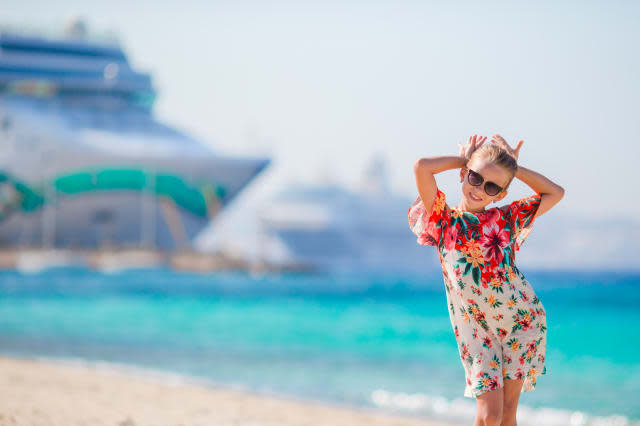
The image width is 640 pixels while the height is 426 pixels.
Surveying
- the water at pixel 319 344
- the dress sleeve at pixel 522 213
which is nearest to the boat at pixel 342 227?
the water at pixel 319 344

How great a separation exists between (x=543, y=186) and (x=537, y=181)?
0.03 meters

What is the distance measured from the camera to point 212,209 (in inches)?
1199

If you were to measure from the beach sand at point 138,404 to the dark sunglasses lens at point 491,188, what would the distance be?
216cm

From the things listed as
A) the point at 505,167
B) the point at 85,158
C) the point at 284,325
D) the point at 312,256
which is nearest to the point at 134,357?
the point at 284,325

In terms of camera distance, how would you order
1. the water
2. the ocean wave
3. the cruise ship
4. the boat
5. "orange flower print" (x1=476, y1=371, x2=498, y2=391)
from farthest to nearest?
the boat
the cruise ship
the water
the ocean wave
"orange flower print" (x1=476, y1=371, x2=498, y2=391)

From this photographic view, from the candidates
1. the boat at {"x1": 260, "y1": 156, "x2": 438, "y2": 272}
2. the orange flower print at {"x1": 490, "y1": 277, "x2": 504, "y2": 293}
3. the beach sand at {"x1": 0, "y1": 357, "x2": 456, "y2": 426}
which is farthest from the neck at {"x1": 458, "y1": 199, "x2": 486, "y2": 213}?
the boat at {"x1": 260, "y1": 156, "x2": 438, "y2": 272}

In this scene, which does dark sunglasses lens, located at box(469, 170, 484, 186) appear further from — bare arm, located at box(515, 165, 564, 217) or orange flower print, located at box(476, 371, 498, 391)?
orange flower print, located at box(476, 371, 498, 391)

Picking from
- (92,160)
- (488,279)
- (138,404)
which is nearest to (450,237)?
(488,279)

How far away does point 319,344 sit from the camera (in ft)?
37.4

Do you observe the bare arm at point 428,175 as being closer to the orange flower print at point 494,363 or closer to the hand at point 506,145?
the hand at point 506,145

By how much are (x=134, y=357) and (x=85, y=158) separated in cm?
2011

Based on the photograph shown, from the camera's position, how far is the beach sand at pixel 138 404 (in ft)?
13.1

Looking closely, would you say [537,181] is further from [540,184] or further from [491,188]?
[491,188]

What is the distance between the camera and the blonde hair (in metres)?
2.44
